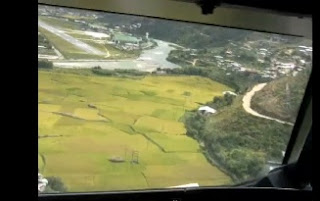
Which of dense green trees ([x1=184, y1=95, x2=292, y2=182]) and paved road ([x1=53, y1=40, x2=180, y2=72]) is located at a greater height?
paved road ([x1=53, y1=40, x2=180, y2=72])

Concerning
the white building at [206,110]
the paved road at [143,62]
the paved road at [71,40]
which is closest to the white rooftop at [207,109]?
the white building at [206,110]

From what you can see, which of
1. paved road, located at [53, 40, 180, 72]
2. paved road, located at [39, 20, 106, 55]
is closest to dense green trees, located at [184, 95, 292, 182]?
paved road, located at [53, 40, 180, 72]

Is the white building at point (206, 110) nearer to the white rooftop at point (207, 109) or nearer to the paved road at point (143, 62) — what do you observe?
the white rooftop at point (207, 109)

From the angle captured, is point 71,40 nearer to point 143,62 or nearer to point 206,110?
point 143,62

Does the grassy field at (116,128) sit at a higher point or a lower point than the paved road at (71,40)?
lower

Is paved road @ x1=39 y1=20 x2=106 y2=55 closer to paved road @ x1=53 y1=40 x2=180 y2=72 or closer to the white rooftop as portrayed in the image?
paved road @ x1=53 y1=40 x2=180 y2=72

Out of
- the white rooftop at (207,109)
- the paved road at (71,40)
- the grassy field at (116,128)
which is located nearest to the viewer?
the paved road at (71,40)
